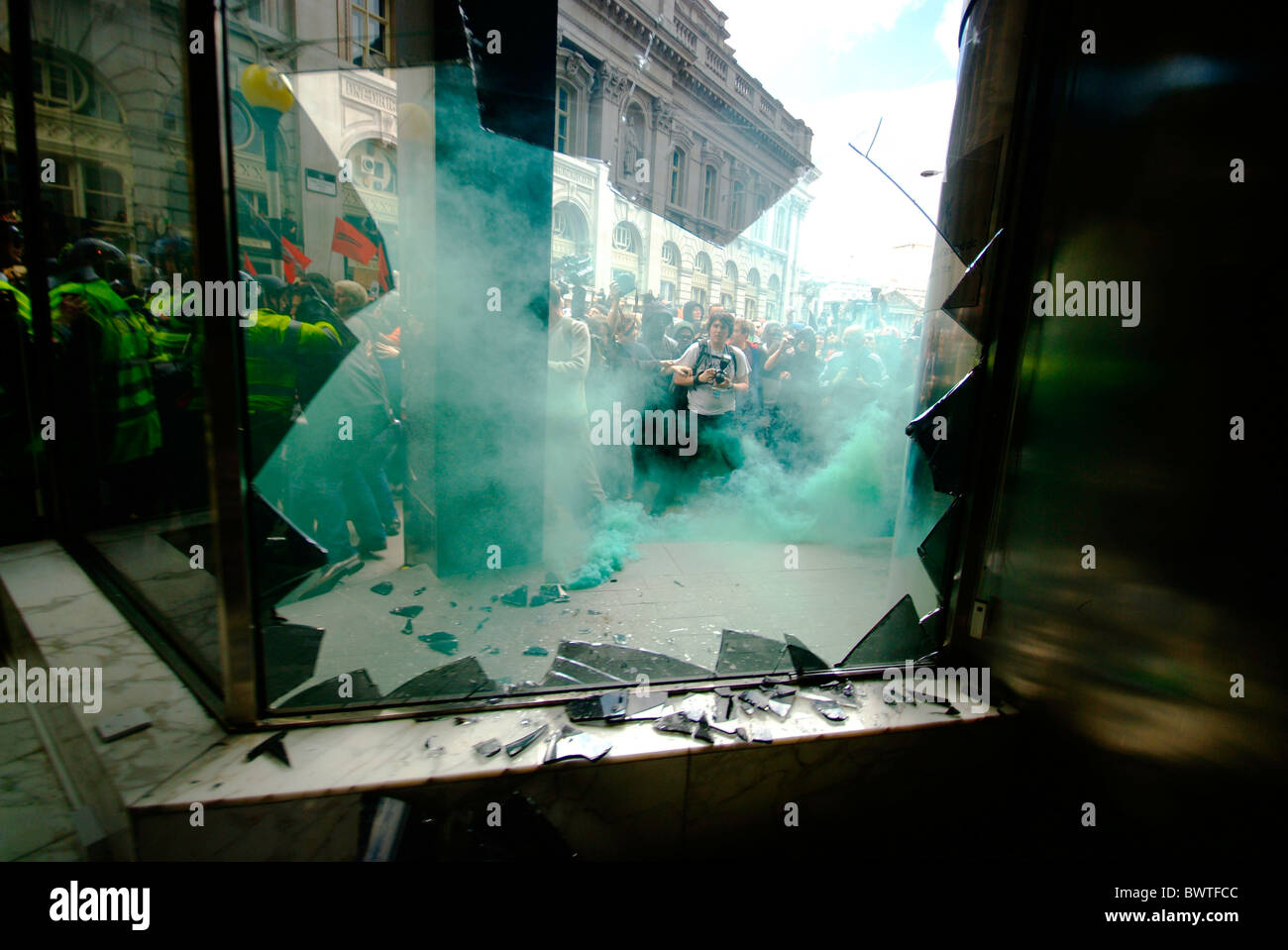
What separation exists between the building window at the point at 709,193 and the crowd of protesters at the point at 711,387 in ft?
17.7

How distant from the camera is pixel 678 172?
1389 centimetres

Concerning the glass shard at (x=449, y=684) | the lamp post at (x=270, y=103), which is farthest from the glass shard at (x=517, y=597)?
the lamp post at (x=270, y=103)

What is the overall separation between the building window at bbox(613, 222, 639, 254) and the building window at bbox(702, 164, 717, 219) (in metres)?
2.98

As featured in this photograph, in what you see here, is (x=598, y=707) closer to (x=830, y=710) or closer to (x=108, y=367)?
(x=830, y=710)

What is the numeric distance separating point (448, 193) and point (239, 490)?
2.10 meters

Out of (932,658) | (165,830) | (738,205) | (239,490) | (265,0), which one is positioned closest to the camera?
(165,830)

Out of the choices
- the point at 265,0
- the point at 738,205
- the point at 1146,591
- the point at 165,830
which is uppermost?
the point at 738,205

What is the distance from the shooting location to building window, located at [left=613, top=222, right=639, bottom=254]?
1635 centimetres

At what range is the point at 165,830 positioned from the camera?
4.46 feet

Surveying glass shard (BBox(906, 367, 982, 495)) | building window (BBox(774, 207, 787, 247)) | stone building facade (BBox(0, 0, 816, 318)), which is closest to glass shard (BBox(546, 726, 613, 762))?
glass shard (BBox(906, 367, 982, 495))

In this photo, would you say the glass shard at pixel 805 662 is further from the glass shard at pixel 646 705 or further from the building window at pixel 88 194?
the building window at pixel 88 194

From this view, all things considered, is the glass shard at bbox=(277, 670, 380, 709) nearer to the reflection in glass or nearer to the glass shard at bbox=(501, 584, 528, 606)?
the reflection in glass

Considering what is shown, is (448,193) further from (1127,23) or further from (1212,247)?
(1212,247)
